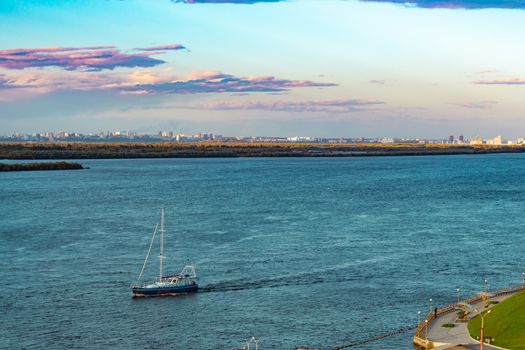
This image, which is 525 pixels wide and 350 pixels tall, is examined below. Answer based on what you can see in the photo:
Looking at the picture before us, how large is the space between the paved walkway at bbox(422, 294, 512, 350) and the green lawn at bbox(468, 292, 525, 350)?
1.88ft

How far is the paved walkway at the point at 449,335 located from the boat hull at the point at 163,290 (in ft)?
73.8

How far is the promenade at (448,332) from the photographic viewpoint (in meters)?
46.9

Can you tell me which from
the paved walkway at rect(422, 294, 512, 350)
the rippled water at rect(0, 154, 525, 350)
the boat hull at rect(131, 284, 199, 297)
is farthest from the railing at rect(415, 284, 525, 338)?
the boat hull at rect(131, 284, 199, 297)

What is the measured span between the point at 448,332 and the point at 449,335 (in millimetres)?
697

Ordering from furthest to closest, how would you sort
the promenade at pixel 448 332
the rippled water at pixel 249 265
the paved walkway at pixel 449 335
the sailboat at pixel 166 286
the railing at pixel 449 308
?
1. the sailboat at pixel 166 286
2. the rippled water at pixel 249 265
3. the railing at pixel 449 308
4. the promenade at pixel 448 332
5. the paved walkway at pixel 449 335

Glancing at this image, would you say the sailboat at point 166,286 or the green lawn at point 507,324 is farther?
the sailboat at point 166,286

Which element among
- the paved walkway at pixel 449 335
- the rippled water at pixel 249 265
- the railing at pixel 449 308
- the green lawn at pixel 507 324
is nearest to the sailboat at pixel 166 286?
the rippled water at pixel 249 265

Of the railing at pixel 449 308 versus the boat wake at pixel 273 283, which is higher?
the railing at pixel 449 308

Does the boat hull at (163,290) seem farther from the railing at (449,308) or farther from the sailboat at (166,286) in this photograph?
the railing at (449,308)

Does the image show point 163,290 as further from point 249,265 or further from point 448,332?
point 448,332

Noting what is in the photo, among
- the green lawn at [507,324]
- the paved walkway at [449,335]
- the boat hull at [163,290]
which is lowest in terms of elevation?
the boat hull at [163,290]

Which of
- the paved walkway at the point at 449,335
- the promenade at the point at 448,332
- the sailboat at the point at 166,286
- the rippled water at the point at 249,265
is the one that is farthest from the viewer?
the sailboat at the point at 166,286

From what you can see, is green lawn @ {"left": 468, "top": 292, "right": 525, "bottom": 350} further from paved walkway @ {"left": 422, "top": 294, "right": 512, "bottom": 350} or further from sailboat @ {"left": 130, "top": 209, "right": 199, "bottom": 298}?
sailboat @ {"left": 130, "top": 209, "right": 199, "bottom": 298}

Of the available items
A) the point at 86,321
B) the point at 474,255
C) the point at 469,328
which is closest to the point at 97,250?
the point at 86,321
